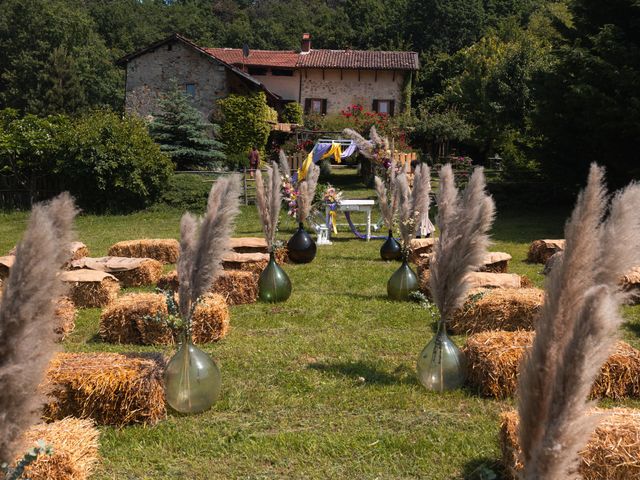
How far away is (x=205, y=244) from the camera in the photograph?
4.75 meters

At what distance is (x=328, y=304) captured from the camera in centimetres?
884

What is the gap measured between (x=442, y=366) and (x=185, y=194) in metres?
17.2

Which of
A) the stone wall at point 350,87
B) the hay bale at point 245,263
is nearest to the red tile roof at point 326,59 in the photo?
the stone wall at point 350,87

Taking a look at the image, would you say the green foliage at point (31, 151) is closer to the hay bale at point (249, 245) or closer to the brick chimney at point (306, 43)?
the hay bale at point (249, 245)

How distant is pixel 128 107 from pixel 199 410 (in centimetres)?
2983

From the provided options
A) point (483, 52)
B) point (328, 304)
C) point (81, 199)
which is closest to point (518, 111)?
point (483, 52)

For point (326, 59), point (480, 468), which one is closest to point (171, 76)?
point (326, 59)

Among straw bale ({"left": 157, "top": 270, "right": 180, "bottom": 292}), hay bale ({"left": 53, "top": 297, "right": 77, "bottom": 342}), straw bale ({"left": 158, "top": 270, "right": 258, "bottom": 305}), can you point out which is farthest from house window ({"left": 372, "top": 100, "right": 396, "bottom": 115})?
hay bale ({"left": 53, "top": 297, "right": 77, "bottom": 342})

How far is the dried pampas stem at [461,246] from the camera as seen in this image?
5184mm

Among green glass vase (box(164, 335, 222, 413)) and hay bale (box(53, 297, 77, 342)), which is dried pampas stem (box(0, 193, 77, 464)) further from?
hay bale (box(53, 297, 77, 342))

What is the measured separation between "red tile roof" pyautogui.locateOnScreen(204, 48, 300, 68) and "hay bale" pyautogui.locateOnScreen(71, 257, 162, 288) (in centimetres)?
2988

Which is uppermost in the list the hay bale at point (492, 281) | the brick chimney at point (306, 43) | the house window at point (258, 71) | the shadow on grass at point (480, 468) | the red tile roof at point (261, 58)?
the brick chimney at point (306, 43)

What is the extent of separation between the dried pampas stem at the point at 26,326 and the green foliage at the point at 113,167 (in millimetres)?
18864

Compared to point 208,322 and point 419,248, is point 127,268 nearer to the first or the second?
point 208,322
